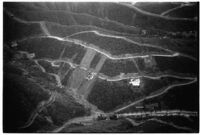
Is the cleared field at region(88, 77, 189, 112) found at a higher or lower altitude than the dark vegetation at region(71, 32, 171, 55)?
lower

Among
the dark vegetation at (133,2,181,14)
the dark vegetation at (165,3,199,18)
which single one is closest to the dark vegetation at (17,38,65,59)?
the dark vegetation at (133,2,181,14)

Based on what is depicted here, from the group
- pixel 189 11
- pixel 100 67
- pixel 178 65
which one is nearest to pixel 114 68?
pixel 100 67

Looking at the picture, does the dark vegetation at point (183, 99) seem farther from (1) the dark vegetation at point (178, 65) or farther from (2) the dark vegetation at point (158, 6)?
(2) the dark vegetation at point (158, 6)

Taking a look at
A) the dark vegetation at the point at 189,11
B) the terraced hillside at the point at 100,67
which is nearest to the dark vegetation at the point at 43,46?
the terraced hillside at the point at 100,67

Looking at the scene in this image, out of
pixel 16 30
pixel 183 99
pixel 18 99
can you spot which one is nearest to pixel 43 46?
pixel 16 30

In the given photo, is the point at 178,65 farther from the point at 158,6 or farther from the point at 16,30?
the point at 16,30

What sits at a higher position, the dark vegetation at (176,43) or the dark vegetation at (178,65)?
the dark vegetation at (176,43)

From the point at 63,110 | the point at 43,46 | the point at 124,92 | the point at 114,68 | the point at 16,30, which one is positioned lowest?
the point at 63,110

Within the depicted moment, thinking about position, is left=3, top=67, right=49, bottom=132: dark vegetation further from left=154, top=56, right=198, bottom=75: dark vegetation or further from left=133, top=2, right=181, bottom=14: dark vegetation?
left=133, top=2, right=181, bottom=14: dark vegetation

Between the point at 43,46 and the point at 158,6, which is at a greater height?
the point at 158,6
